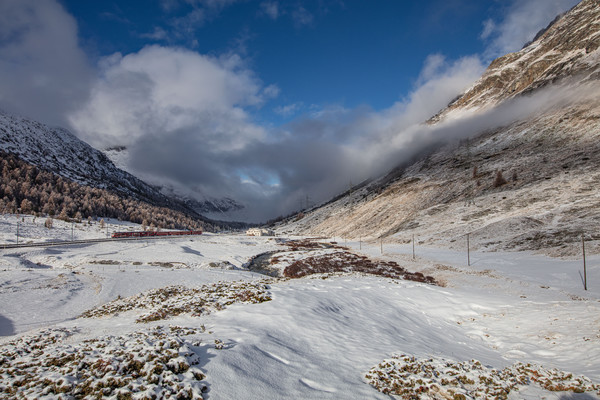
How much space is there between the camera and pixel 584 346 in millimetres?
11445

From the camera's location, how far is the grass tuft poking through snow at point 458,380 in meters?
7.80

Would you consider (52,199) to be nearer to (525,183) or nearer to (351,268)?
(351,268)

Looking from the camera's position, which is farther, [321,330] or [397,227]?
[397,227]

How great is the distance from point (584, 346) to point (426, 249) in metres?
48.4

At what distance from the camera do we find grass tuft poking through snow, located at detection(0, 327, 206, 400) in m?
6.12

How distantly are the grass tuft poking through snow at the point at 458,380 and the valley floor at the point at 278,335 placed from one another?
0.22 m

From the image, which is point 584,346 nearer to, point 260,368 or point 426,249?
point 260,368

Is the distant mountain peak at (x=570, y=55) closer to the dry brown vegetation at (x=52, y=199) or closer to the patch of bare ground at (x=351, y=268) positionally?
the patch of bare ground at (x=351, y=268)

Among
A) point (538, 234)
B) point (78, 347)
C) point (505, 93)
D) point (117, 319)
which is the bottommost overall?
point (117, 319)

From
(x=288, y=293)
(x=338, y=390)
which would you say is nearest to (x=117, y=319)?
(x=288, y=293)

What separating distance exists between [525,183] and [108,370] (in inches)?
3764

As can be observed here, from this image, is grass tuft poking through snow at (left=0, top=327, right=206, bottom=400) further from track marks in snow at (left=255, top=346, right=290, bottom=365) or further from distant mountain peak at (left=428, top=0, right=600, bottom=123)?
distant mountain peak at (left=428, top=0, right=600, bottom=123)

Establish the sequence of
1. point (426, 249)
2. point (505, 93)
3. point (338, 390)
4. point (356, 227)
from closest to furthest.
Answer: point (338, 390) → point (426, 249) → point (356, 227) → point (505, 93)

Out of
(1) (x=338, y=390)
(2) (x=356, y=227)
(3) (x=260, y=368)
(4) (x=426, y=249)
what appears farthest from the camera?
(2) (x=356, y=227)
